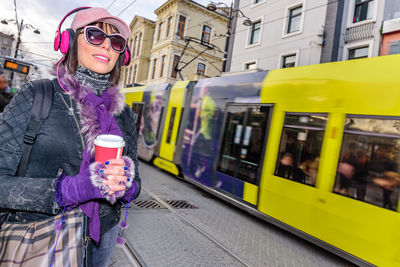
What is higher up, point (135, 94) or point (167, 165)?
point (135, 94)

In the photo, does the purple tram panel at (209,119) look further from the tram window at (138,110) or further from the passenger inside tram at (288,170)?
the tram window at (138,110)

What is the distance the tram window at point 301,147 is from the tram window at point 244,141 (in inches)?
20.9

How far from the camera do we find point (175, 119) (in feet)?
29.7

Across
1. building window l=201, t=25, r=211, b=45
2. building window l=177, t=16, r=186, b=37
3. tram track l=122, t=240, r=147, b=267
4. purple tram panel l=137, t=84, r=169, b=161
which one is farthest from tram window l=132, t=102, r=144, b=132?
building window l=201, t=25, r=211, b=45

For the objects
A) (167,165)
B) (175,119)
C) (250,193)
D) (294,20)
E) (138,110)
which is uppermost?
(294,20)

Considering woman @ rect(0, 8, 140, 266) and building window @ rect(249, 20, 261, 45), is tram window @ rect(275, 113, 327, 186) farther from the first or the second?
building window @ rect(249, 20, 261, 45)

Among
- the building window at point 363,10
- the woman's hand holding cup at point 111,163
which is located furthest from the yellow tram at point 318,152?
the building window at point 363,10

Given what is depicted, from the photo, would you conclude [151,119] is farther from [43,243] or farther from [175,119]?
[43,243]

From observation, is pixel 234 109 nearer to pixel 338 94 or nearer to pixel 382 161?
pixel 338 94

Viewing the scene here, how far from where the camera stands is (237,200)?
604 cm

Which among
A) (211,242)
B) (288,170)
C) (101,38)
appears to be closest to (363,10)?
(288,170)

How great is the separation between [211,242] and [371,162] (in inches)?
105

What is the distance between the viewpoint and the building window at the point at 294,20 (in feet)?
47.0

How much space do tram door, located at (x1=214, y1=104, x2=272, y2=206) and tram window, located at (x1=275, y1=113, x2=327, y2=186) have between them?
50cm
